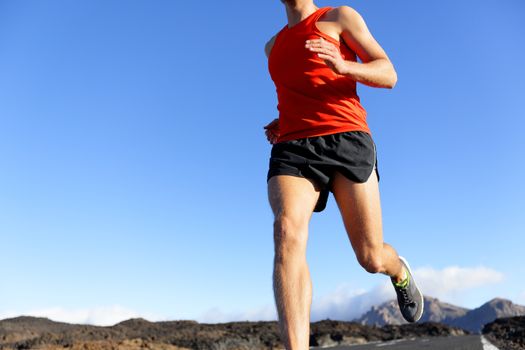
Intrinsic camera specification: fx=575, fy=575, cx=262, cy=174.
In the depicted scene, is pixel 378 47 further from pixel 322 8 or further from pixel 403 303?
pixel 403 303

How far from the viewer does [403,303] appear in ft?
14.0

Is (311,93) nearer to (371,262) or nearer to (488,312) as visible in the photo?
(371,262)

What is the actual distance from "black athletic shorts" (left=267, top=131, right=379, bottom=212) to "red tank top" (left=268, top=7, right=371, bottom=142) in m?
0.05

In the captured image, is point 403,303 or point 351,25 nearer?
point 351,25

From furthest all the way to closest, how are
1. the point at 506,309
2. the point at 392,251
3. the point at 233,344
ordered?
the point at 506,309
the point at 233,344
the point at 392,251

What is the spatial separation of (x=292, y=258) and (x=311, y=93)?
37.2 inches

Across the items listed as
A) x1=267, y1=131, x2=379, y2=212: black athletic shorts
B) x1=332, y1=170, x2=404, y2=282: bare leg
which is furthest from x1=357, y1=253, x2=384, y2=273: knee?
x1=267, y1=131, x2=379, y2=212: black athletic shorts

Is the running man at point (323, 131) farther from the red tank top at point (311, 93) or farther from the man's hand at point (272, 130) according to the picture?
the man's hand at point (272, 130)

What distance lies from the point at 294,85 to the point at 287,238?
0.91 m

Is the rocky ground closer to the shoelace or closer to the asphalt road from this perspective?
the asphalt road

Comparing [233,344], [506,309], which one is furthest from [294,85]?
[506,309]

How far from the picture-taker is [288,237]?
275 centimetres

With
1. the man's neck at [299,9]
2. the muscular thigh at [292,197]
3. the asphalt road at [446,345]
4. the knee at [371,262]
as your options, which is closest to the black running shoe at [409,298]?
the knee at [371,262]

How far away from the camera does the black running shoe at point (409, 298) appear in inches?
162
